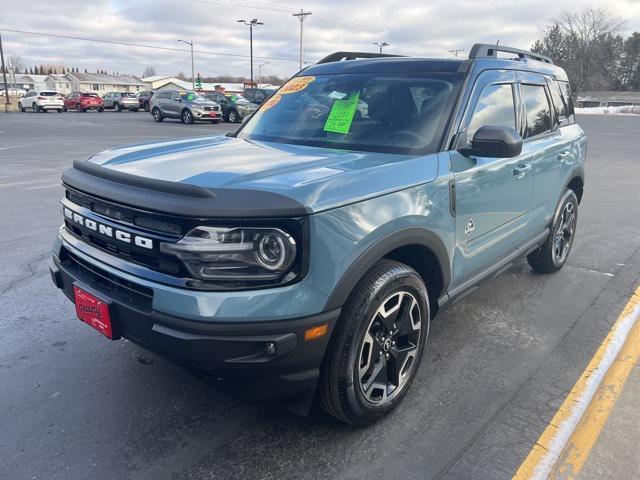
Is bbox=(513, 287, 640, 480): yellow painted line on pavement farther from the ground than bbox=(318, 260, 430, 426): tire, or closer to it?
closer to it

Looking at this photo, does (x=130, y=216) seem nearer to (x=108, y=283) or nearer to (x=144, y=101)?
(x=108, y=283)

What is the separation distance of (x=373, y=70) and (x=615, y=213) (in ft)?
19.5

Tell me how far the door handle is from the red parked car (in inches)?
1679

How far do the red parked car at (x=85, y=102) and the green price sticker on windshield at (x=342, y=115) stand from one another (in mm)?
42219

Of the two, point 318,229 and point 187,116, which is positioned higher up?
point 318,229

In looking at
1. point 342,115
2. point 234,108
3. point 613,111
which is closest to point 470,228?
point 342,115

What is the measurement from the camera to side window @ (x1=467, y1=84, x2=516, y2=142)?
3358 mm

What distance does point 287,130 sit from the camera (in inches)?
145

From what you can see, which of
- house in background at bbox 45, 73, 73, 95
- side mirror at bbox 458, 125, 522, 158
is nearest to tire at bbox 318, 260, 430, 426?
side mirror at bbox 458, 125, 522, 158

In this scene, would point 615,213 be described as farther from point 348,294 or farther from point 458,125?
point 348,294

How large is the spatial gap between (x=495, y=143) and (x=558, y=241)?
255cm

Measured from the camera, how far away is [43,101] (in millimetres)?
38812

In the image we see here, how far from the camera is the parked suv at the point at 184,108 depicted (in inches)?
1017

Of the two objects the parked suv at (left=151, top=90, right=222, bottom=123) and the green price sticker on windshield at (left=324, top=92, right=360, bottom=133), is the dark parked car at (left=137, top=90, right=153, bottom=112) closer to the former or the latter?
the parked suv at (left=151, top=90, right=222, bottom=123)
